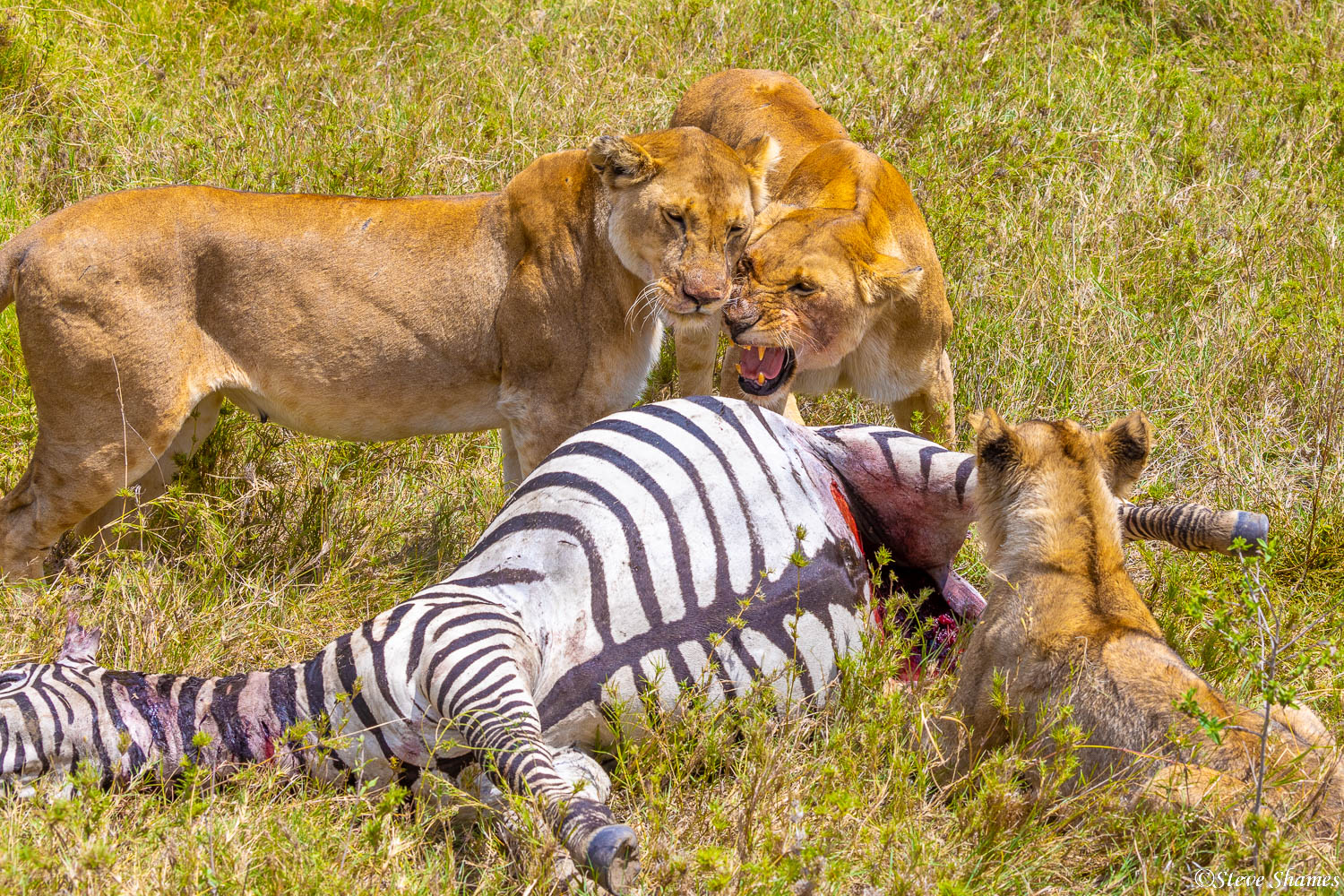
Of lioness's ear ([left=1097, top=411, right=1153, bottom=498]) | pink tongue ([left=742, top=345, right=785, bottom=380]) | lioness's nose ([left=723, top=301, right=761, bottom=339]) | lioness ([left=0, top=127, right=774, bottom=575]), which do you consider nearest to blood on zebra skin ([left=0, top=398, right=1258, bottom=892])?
lioness's ear ([left=1097, top=411, right=1153, bottom=498])

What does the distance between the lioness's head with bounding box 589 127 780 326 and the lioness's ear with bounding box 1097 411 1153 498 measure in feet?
4.92

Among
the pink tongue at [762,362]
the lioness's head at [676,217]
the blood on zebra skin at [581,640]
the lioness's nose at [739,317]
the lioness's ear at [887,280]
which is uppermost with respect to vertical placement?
the lioness's head at [676,217]

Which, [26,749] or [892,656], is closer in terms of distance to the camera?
[26,749]

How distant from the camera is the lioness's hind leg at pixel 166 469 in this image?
4.73 m

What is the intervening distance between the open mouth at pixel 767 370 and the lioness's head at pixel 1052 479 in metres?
1.16

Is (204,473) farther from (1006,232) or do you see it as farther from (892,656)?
(1006,232)

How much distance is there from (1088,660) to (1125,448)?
74cm

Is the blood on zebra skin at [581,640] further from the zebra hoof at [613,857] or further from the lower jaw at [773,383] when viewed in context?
the lower jaw at [773,383]

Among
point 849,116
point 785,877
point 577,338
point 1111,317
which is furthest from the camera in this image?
point 849,116

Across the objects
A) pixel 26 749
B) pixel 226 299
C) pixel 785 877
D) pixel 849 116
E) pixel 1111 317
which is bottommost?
pixel 785 877

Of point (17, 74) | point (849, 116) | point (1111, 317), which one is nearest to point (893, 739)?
point (1111, 317)

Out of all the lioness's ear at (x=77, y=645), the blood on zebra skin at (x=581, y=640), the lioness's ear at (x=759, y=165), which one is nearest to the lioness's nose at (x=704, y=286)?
the lioness's ear at (x=759, y=165)

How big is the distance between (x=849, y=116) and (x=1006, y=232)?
4.11 ft

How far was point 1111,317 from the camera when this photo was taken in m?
5.94
